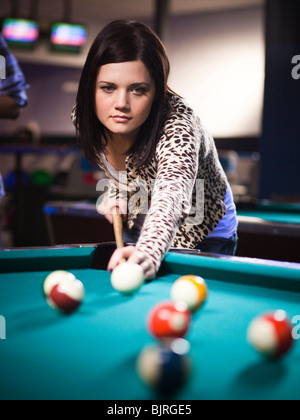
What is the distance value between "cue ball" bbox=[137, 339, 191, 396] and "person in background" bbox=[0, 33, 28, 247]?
239 cm

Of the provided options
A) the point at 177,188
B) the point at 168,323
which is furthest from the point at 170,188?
the point at 168,323

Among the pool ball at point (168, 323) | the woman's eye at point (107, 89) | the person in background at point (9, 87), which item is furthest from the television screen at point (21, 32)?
the pool ball at point (168, 323)

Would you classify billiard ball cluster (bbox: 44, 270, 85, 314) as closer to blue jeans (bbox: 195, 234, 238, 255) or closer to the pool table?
the pool table

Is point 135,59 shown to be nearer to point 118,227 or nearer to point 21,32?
point 118,227

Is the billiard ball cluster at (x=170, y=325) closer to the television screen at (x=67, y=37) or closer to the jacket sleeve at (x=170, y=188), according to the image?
the jacket sleeve at (x=170, y=188)

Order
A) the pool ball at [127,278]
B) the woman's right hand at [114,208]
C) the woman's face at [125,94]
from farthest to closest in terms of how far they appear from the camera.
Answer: the woman's right hand at [114,208], the woman's face at [125,94], the pool ball at [127,278]

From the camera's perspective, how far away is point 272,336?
959 mm

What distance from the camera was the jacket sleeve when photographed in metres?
1.57

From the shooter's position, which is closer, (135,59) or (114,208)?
(135,59)

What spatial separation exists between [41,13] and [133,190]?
9608mm

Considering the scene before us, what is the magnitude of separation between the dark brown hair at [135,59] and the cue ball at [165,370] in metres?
1.14

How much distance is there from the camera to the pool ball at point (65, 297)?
1.23 metres

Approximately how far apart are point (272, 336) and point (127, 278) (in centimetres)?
53

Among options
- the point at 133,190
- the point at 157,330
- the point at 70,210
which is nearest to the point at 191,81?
the point at 70,210
